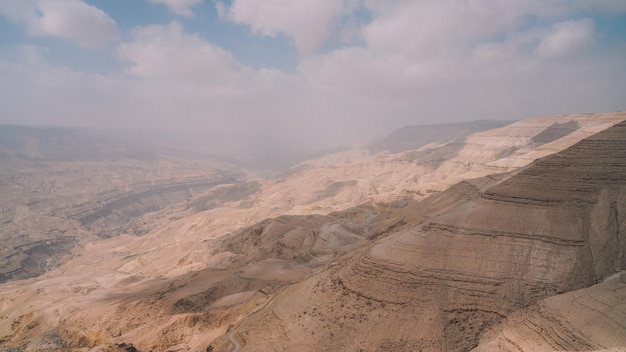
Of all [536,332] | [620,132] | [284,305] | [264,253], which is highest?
[620,132]

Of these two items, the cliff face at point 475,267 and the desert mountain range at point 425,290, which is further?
the cliff face at point 475,267

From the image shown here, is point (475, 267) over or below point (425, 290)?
over

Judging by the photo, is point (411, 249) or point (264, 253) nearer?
point (411, 249)

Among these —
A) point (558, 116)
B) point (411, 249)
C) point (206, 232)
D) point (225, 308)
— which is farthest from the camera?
point (558, 116)

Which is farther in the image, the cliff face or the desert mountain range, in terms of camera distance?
the cliff face

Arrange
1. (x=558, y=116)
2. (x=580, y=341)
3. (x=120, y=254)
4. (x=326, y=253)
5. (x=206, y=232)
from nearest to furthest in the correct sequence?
(x=580, y=341)
(x=326, y=253)
(x=120, y=254)
(x=206, y=232)
(x=558, y=116)

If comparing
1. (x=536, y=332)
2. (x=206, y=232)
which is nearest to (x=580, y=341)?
(x=536, y=332)

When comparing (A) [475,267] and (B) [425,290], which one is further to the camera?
(A) [475,267]

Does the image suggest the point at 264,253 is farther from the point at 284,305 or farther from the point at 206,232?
the point at 206,232
